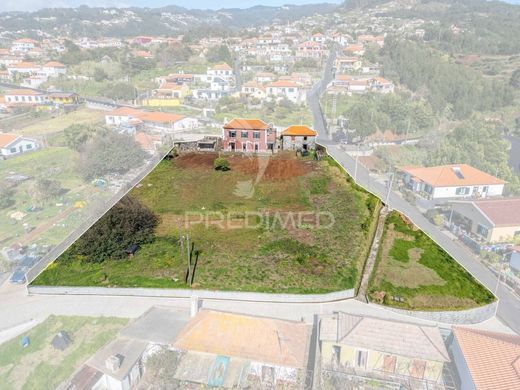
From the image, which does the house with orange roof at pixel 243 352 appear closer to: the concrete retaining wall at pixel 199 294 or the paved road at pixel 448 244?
the concrete retaining wall at pixel 199 294

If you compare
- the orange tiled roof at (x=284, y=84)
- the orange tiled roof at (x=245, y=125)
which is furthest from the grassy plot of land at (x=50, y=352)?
the orange tiled roof at (x=284, y=84)

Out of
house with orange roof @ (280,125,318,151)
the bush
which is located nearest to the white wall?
the bush

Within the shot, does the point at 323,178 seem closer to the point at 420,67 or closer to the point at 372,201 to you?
the point at 372,201

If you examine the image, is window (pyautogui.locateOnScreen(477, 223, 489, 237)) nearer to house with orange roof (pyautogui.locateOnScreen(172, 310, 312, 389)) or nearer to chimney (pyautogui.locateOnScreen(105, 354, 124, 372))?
house with orange roof (pyautogui.locateOnScreen(172, 310, 312, 389))

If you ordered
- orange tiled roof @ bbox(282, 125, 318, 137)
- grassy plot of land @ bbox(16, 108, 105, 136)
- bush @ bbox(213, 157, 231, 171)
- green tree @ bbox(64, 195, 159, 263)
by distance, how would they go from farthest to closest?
1. grassy plot of land @ bbox(16, 108, 105, 136)
2. orange tiled roof @ bbox(282, 125, 318, 137)
3. bush @ bbox(213, 157, 231, 171)
4. green tree @ bbox(64, 195, 159, 263)

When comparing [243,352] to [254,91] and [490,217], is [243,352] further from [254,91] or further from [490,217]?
[254,91]

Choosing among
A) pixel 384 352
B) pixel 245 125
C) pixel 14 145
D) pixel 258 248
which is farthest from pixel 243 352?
pixel 14 145
